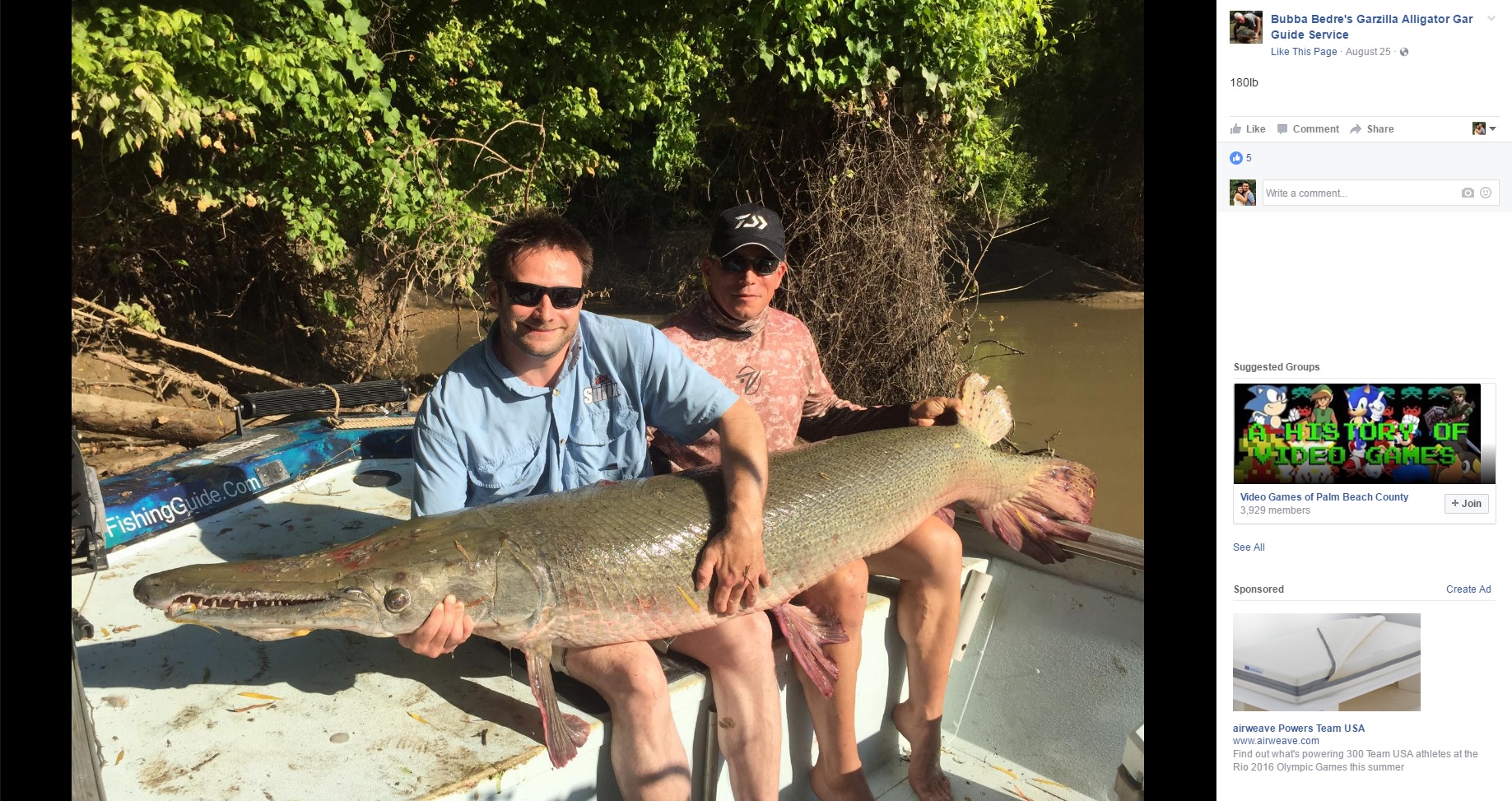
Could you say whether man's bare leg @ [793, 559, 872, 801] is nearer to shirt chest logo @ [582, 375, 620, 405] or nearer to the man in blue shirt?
the man in blue shirt

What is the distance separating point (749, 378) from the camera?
338 centimetres

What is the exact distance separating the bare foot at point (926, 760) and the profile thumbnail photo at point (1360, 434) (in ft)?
5.49

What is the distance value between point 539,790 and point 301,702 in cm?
71

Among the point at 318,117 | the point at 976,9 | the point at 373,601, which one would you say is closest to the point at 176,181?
the point at 318,117

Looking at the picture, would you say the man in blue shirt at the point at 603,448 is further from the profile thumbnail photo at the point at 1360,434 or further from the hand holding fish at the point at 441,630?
the profile thumbnail photo at the point at 1360,434

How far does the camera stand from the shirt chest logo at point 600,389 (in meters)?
2.96

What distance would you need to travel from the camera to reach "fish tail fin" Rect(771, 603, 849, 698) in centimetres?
275

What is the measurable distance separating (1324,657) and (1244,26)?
123 cm

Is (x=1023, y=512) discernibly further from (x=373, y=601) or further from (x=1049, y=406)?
(x=1049, y=406)

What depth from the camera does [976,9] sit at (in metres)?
7.19

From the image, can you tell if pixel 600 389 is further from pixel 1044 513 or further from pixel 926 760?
pixel 1044 513

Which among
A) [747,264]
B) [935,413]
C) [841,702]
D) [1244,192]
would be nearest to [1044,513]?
[935,413]

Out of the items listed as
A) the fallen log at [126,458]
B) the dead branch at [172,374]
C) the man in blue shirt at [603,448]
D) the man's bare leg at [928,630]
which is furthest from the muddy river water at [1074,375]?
the man in blue shirt at [603,448]

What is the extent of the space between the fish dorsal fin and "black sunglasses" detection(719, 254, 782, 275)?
87 cm
